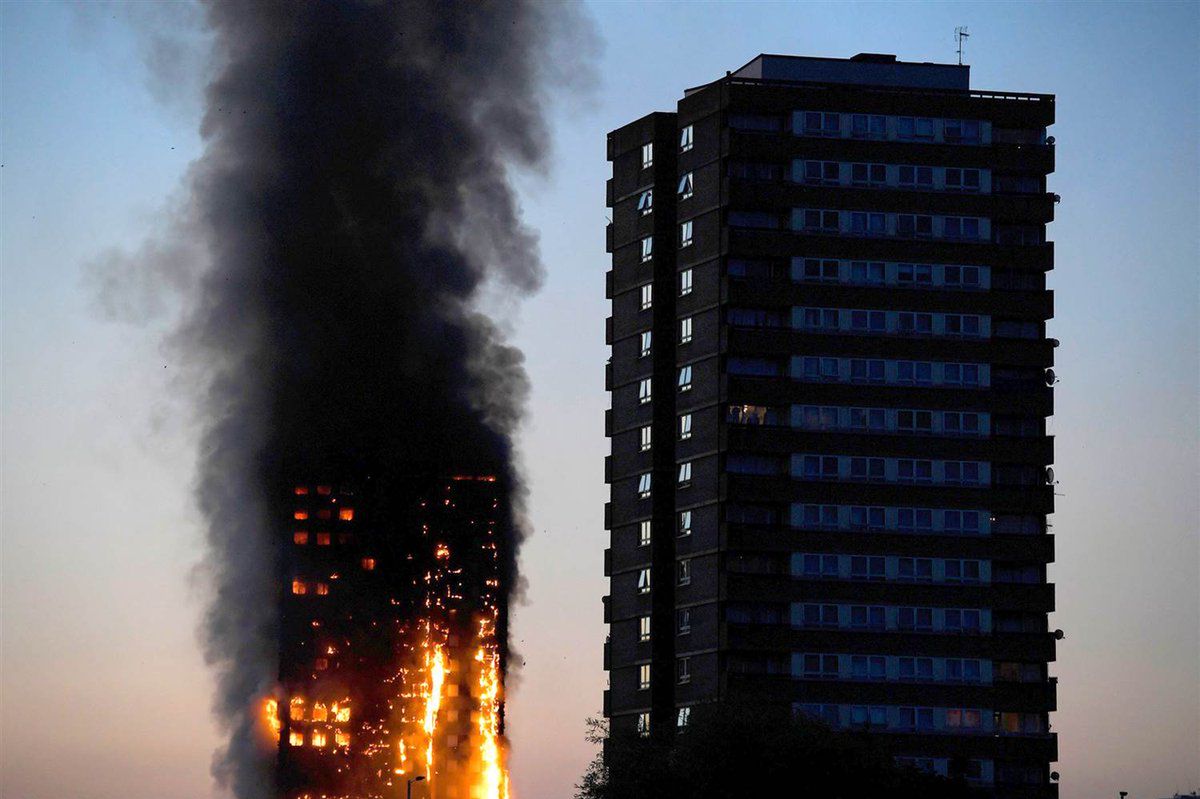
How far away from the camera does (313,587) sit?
16525 centimetres

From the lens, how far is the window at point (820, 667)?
13988 cm

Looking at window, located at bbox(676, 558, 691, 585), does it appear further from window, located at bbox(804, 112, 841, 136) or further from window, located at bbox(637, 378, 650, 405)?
window, located at bbox(804, 112, 841, 136)

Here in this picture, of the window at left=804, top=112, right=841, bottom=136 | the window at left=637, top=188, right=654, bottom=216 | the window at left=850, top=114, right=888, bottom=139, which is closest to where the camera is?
the window at left=850, top=114, right=888, bottom=139

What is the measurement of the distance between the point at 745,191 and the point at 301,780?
5383 cm

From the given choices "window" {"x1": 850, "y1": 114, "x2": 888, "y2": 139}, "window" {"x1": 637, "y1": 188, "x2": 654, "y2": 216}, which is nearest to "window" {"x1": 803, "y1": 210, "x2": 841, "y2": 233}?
"window" {"x1": 850, "y1": 114, "x2": 888, "y2": 139}

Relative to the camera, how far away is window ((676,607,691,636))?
145 m

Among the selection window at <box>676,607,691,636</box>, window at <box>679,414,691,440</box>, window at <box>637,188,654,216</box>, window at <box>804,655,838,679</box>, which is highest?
window at <box>637,188,654,216</box>

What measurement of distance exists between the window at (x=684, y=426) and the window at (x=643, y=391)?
5.12 m

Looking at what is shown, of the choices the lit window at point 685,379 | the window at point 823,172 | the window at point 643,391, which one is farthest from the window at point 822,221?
the window at point 643,391

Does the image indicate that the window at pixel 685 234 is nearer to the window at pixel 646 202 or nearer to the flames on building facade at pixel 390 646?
the window at pixel 646 202

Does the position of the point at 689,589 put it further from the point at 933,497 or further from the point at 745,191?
the point at 745,191

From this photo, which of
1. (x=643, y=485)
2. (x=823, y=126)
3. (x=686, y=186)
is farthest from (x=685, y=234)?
(x=643, y=485)

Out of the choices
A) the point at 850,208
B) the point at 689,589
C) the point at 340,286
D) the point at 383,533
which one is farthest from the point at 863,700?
the point at 340,286

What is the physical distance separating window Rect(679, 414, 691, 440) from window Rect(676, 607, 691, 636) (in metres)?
11.3
